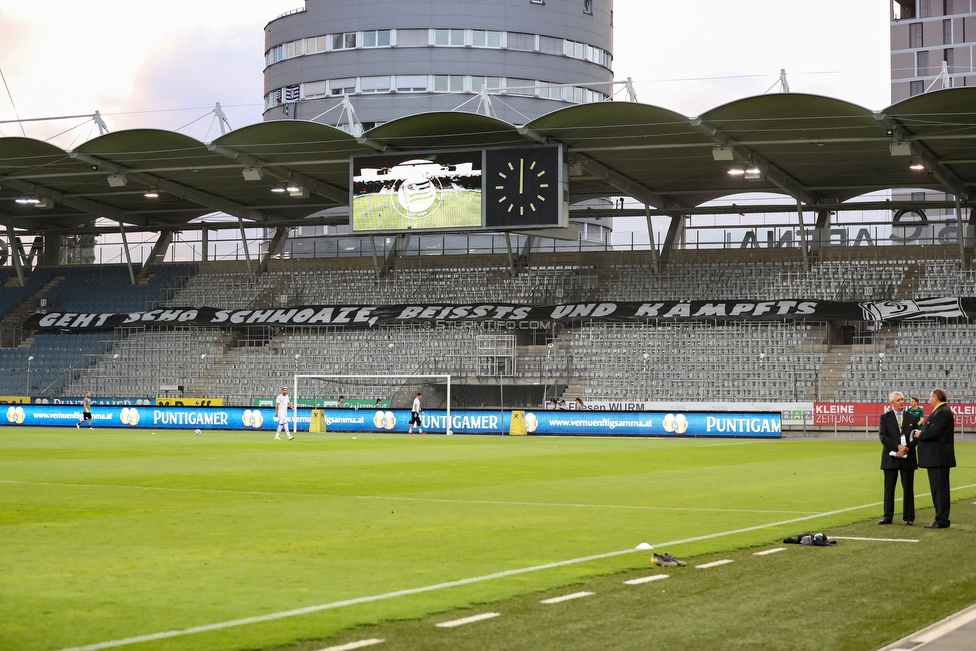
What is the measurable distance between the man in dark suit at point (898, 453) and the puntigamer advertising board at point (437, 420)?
27161 millimetres

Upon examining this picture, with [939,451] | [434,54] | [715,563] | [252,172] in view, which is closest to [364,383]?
[252,172]

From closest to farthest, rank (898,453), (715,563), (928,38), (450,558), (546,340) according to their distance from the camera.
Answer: (715,563), (450,558), (898,453), (546,340), (928,38)

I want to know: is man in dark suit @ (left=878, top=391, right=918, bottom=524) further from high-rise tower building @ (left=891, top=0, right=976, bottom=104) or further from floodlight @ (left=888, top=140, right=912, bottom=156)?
high-rise tower building @ (left=891, top=0, right=976, bottom=104)

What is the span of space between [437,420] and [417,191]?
8.87 metres

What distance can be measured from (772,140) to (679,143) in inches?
133

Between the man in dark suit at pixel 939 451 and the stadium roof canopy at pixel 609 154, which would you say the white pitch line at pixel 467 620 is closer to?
the man in dark suit at pixel 939 451

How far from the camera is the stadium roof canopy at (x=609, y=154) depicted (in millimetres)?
38281

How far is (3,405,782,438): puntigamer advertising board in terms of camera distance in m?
40.8

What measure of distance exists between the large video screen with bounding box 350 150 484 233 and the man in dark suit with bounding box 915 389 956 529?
2802cm

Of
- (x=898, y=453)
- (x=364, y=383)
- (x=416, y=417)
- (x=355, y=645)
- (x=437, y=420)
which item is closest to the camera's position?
(x=355, y=645)

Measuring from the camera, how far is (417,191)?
41469 millimetres

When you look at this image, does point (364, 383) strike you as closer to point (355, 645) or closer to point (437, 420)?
point (437, 420)

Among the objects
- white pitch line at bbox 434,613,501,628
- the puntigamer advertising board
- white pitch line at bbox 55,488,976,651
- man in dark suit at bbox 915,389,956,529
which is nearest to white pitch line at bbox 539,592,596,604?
white pitch line at bbox 434,613,501,628

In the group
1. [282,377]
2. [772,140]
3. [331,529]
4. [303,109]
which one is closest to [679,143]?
[772,140]
